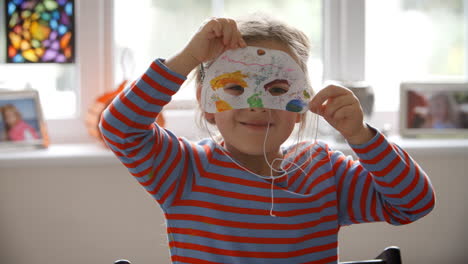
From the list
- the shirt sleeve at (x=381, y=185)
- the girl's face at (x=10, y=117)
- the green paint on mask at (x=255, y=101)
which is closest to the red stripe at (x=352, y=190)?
the shirt sleeve at (x=381, y=185)

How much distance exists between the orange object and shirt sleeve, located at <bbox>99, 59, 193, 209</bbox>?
0.80 metres

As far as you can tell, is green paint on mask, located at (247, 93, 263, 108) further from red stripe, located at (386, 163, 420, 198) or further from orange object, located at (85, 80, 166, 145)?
orange object, located at (85, 80, 166, 145)

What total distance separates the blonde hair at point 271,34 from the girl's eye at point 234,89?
5 cm

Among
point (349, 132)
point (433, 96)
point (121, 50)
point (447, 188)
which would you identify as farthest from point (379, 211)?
point (121, 50)

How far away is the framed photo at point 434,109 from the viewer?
1908mm

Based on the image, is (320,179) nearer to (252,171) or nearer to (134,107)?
(252,171)

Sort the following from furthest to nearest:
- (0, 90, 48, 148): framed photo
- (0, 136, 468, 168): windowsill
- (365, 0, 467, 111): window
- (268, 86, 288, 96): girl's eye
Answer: (365, 0, 467, 111): window < (0, 90, 48, 148): framed photo < (0, 136, 468, 168): windowsill < (268, 86, 288, 96): girl's eye

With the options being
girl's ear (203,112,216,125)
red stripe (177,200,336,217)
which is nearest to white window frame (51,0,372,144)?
girl's ear (203,112,216,125)

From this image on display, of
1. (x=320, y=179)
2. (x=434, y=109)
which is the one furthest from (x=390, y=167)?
(x=434, y=109)

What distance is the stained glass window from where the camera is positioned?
71.5 inches

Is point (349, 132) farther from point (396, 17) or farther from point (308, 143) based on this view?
point (396, 17)

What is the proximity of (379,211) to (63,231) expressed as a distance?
100 cm

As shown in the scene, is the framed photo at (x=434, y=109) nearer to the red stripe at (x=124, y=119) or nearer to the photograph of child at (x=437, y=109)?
the photograph of child at (x=437, y=109)

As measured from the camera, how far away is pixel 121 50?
75.9 inches
